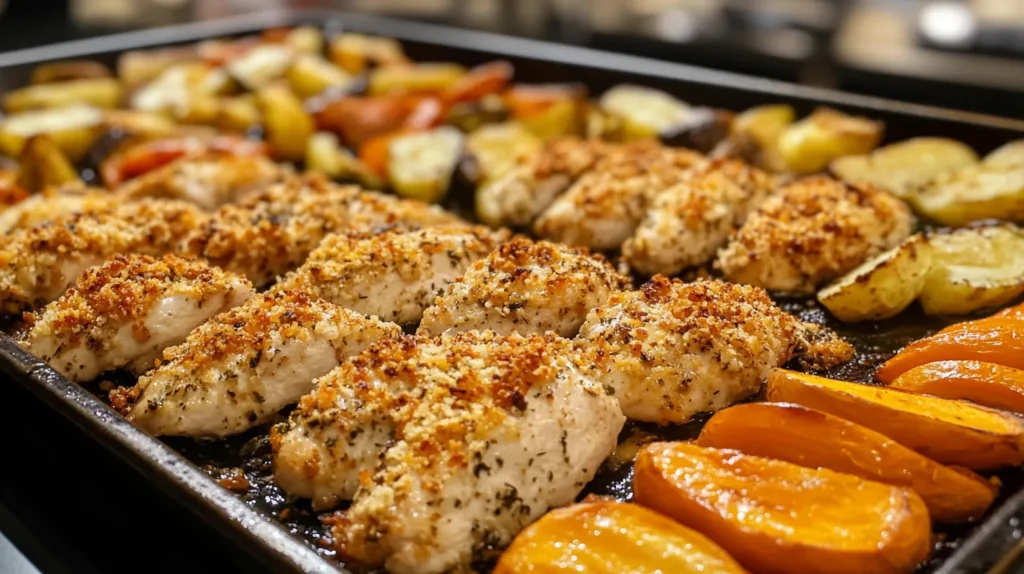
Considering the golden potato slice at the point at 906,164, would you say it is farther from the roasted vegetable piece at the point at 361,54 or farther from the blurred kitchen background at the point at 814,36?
the roasted vegetable piece at the point at 361,54

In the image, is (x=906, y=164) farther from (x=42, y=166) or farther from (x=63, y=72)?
(x=63, y=72)

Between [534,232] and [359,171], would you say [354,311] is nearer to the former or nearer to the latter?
[534,232]

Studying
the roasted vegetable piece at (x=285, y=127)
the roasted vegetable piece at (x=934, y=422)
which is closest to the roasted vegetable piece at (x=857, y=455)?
the roasted vegetable piece at (x=934, y=422)

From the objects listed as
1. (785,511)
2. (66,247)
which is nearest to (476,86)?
(66,247)

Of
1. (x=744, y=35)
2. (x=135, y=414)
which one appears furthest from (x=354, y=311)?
(x=744, y=35)

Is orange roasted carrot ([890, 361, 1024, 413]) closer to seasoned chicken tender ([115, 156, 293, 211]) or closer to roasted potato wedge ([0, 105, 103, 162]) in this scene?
seasoned chicken tender ([115, 156, 293, 211])

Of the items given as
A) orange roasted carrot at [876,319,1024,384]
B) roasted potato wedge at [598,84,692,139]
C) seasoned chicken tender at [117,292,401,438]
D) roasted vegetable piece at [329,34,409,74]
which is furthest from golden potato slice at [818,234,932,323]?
roasted vegetable piece at [329,34,409,74]
